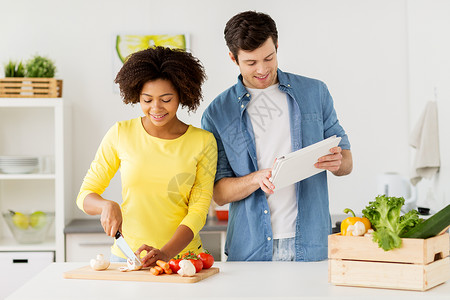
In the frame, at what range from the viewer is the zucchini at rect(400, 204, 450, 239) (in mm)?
1553

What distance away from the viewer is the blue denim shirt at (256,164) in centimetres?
203

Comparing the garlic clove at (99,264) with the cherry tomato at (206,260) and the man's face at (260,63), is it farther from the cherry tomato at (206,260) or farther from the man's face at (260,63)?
the man's face at (260,63)

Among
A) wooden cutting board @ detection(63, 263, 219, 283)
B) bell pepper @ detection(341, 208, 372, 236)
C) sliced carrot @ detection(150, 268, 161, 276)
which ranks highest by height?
bell pepper @ detection(341, 208, 372, 236)

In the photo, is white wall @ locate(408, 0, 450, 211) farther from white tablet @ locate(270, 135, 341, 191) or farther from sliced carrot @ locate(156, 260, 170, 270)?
sliced carrot @ locate(156, 260, 170, 270)

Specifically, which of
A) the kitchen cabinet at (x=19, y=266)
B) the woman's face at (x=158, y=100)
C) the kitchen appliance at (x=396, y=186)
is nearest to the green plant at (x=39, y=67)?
the kitchen cabinet at (x=19, y=266)

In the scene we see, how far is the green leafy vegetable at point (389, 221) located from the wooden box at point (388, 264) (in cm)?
3

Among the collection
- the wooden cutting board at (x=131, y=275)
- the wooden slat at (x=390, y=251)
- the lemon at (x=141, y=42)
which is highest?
the lemon at (x=141, y=42)

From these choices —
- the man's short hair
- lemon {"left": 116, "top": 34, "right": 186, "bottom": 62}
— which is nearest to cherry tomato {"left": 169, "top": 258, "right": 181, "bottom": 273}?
the man's short hair

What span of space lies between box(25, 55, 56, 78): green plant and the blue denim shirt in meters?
1.84

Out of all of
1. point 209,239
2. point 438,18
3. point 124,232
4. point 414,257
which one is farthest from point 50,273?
point 438,18

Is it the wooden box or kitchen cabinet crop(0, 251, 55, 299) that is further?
kitchen cabinet crop(0, 251, 55, 299)

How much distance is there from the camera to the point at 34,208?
153 inches

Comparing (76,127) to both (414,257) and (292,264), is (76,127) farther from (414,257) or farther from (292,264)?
(414,257)

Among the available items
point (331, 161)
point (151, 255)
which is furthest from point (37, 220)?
point (331, 161)
